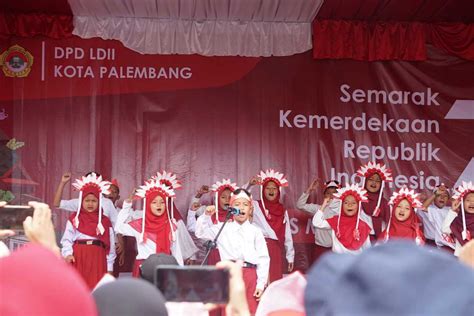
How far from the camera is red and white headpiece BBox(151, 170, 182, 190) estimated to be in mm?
7048

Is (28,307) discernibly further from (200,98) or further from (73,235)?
(200,98)

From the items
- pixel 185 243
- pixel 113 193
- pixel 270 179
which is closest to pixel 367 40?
pixel 270 179

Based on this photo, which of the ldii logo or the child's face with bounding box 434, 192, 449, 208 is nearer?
the child's face with bounding box 434, 192, 449, 208

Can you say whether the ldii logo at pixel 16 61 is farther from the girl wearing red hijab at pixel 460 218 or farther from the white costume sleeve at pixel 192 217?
the girl wearing red hijab at pixel 460 218

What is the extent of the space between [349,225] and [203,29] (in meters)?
2.76

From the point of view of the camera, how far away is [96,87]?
7.88m

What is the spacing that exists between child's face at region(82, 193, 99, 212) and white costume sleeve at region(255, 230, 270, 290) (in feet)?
5.46

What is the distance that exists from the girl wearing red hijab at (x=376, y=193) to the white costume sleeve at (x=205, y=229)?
69.1 inches

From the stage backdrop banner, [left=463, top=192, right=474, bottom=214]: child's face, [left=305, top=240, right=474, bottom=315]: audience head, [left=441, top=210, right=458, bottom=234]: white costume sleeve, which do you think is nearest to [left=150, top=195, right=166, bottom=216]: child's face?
the stage backdrop banner

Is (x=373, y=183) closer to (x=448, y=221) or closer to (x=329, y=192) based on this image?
(x=329, y=192)

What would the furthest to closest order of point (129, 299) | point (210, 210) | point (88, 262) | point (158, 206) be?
point (210, 210) < point (88, 262) < point (158, 206) < point (129, 299)

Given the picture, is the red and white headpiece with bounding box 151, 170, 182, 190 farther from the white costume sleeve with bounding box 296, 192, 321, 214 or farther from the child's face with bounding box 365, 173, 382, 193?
the child's face with bounding box 365, 173, 382, 193

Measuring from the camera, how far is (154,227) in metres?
6.38

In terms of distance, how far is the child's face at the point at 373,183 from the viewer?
7.57 metres
